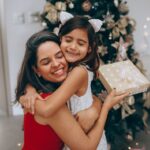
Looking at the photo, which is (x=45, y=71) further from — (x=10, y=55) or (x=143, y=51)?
(x=143, y=51)

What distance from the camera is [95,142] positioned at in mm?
1426

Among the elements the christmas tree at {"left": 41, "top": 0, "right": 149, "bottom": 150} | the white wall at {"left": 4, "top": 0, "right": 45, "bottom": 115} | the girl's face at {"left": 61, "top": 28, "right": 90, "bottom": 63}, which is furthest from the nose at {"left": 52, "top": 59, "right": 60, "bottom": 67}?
the white wall at {"left": 4, "top": 0, "right": 45, "bottom": 115}

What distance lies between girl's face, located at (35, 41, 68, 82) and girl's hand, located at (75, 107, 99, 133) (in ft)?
0.85

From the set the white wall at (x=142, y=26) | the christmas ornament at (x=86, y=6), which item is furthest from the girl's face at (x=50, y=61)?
the white wall at (x=142, y=26)

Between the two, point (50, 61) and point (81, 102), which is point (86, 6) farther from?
point (50, 61)

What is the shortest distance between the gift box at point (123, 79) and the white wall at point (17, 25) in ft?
4.81

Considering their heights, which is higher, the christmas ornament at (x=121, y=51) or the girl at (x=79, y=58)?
the girl at (x=79, y=58)

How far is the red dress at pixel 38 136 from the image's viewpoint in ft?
4.64

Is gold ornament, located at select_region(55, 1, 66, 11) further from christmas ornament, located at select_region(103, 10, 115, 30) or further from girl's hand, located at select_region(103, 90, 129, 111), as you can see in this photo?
girl's hand, located at select_region(103, 90, 129, 111)

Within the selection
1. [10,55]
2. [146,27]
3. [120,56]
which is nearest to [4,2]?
[10,55]

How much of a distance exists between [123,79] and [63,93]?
1.69 feet

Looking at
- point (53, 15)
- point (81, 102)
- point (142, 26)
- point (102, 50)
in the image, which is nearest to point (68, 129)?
point (81, 102)

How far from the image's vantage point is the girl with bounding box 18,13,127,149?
4.76ft

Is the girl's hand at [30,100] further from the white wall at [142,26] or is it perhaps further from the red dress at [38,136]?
the white wall at [142,26]
